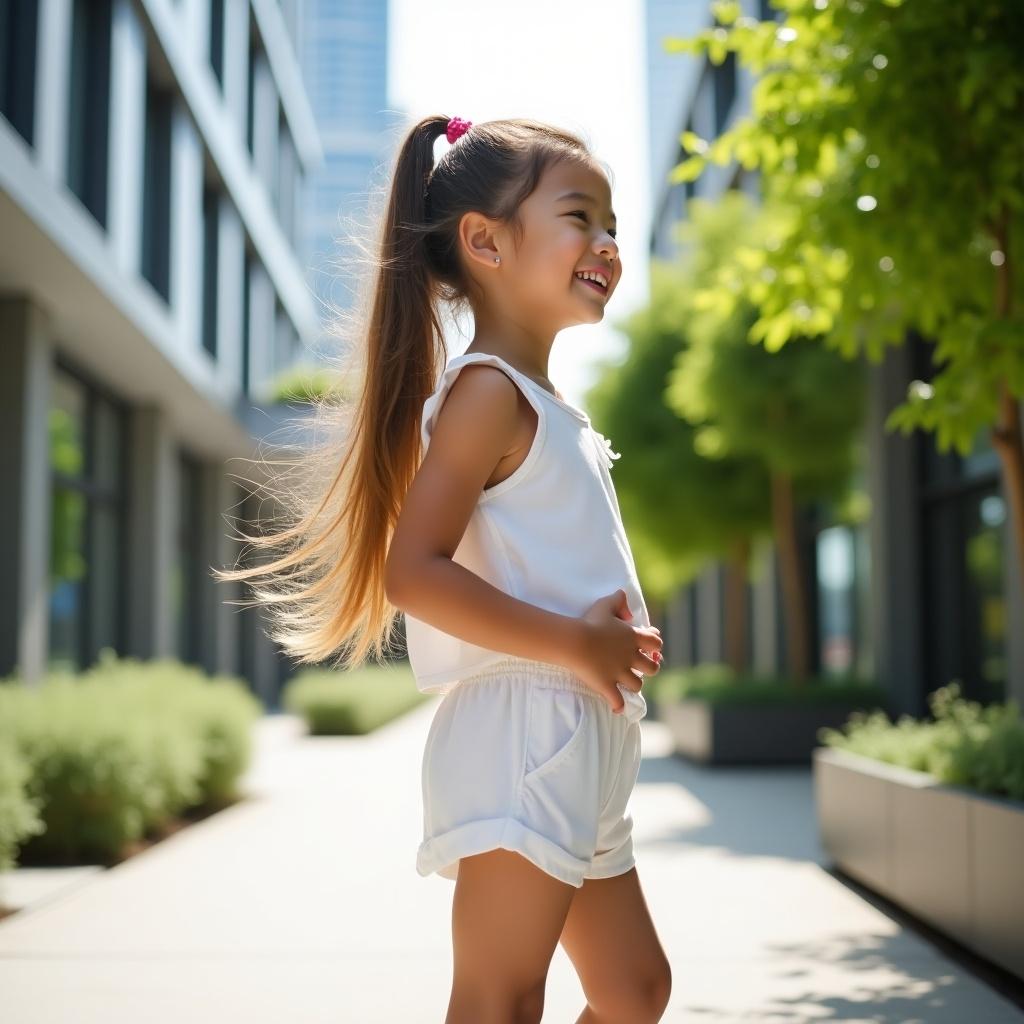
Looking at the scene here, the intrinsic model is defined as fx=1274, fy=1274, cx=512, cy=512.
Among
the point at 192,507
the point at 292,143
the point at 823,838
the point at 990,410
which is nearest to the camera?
the point at 990,410

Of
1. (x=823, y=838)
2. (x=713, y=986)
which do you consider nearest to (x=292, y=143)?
(x=823, y=838)

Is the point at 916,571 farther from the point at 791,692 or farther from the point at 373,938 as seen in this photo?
the point at 373,938

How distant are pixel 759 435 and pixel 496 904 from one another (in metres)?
11.7

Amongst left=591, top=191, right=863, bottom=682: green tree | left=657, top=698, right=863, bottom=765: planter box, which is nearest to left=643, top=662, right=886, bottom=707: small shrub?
left=657, top=698, right=863, bottom=765: planter box

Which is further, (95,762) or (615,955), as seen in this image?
(95,762)

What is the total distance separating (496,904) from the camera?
162 cm

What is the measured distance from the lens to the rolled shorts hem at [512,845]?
160 centimetres

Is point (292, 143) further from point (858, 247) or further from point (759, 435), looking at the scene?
point (858, 247)

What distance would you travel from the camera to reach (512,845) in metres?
1.60

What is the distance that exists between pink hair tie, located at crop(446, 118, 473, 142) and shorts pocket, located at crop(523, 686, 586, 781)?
95cm

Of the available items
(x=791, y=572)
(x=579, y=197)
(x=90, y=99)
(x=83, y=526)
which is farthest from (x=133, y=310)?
(x=579, y=197)

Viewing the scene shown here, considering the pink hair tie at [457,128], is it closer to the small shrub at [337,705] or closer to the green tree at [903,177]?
the green tree at [903,177]

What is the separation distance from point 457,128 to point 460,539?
0.76 m

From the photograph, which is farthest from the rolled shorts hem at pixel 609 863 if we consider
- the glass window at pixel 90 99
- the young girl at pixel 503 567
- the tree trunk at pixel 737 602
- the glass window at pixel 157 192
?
the glass window at pixel 157 192
